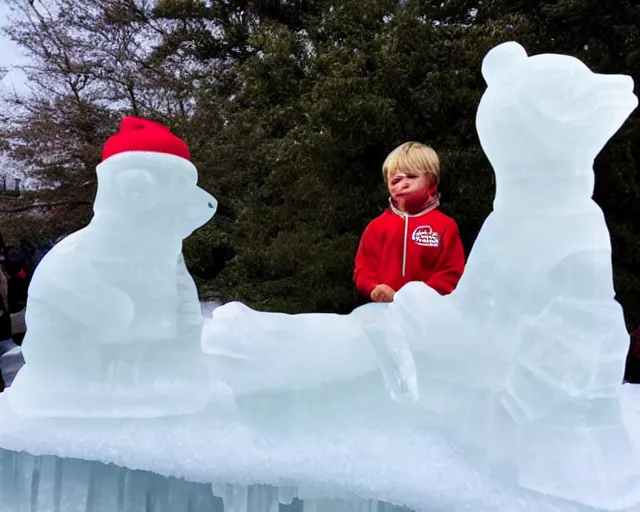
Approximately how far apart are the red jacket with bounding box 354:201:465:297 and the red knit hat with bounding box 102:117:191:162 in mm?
732

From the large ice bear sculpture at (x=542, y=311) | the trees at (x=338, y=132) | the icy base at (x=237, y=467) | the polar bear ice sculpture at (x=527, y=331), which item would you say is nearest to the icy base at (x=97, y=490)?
the icy base at (x=237, y=467)

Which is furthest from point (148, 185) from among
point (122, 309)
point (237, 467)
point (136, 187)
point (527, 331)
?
point (527, 331)

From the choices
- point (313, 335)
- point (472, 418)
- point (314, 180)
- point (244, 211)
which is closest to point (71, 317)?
point (313, 335)

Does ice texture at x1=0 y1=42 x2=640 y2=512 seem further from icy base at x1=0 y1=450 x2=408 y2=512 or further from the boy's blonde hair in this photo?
the boy's blonde hair

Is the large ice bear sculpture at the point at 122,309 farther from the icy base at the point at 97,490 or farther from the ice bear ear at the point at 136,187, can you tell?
the icy base at the point at 97,490

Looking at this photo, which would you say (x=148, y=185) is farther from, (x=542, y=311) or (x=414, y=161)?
(x=542, y=311)

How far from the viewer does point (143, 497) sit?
142 centimetres

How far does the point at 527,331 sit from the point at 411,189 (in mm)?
728

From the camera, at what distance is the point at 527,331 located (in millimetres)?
1250

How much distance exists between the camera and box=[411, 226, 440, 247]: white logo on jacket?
1.92 m

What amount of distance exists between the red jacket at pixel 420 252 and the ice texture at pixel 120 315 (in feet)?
2.34

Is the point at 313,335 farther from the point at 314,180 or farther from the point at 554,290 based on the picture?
the point at 314,180

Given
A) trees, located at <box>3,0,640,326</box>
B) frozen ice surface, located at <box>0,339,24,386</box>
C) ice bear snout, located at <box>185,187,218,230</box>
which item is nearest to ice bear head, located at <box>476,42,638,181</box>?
ice bear snout, located at <box>185,187,218,230</box>

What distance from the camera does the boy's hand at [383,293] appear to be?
184cm
